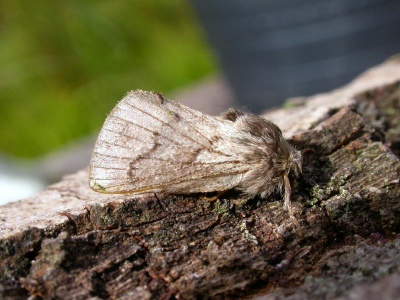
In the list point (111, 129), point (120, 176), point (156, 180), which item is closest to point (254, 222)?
point (156, 180)

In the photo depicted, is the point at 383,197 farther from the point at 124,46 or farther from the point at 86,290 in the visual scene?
the point at 124,46

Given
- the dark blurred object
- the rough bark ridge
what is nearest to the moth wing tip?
the rough bark ridge

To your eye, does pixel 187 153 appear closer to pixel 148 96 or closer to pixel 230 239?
pixel 148 96

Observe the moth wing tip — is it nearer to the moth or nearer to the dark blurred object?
the moth

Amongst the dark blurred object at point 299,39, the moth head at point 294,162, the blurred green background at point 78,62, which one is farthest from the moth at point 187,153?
the blurred green background at point 78,62

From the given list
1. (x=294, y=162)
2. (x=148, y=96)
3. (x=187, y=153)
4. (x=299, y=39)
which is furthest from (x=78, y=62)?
(x=294, y=162)

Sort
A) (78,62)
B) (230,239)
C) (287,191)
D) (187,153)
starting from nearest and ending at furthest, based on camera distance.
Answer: (230,239), (287,191), (187,153), (78,62)
